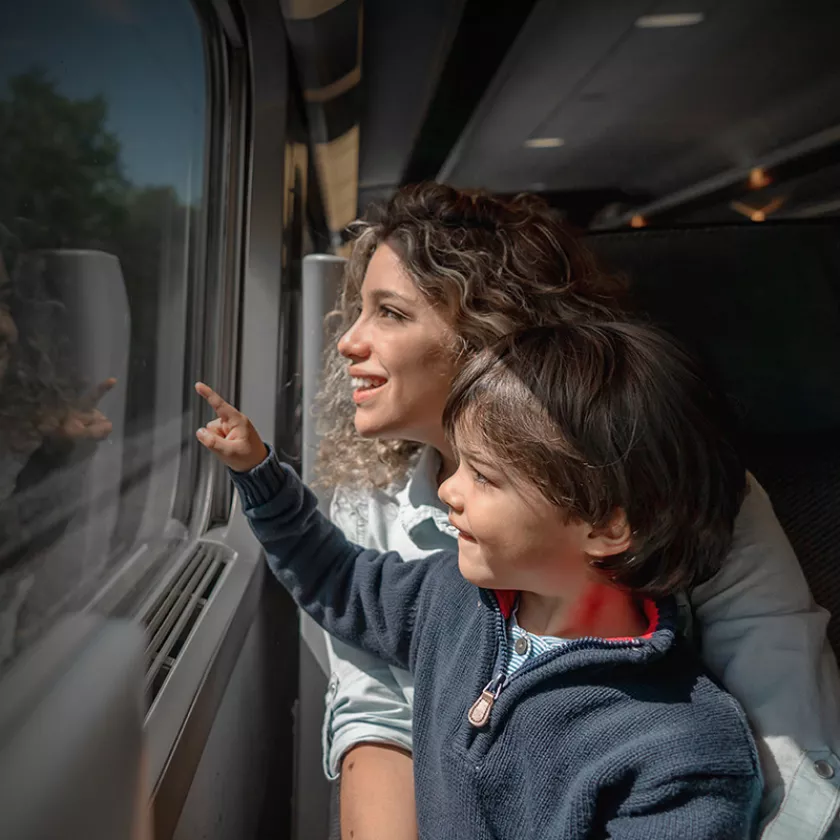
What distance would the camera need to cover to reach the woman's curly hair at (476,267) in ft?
3.90

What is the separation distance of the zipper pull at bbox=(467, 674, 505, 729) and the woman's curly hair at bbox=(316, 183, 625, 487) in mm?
503

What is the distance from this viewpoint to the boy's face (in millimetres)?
862

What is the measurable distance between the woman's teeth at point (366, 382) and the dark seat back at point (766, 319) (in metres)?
0.56

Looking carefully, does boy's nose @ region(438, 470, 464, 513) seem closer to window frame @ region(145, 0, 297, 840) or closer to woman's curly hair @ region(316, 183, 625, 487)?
woman's curly hair @ region(316, 183, 625, 487)

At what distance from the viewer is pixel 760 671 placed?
95cm

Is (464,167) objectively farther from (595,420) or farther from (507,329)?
(595,420)

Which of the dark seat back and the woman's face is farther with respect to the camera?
the dark seat back

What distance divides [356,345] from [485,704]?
582 millimetres

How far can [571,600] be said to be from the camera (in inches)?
36.8

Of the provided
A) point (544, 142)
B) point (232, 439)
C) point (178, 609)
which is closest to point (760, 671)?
point (232, 439)

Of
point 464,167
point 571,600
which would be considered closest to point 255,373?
point 571,600

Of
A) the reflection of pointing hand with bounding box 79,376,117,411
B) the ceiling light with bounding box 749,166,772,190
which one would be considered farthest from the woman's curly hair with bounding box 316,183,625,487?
the ceiling light with bounding box 749,166,772,190

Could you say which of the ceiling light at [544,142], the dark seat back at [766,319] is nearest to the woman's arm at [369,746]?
the dark seat back at [766,319]

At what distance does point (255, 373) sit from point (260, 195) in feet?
1.48
